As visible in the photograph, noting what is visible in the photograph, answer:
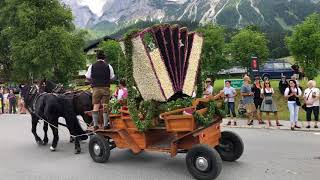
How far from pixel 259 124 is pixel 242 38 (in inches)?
762

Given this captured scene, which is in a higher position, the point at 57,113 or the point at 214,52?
the point at 214,52

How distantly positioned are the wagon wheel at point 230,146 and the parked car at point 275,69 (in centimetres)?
2904

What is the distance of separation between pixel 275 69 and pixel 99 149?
100 ft

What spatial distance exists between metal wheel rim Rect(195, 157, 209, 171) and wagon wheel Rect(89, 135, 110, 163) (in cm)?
241

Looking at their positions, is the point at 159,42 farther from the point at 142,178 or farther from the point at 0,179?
the point at 0,179

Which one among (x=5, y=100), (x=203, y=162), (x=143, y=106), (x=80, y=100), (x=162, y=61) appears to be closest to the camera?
(x=203, y=162)

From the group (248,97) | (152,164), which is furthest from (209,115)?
(248,97)

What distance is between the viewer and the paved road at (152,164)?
8.60m

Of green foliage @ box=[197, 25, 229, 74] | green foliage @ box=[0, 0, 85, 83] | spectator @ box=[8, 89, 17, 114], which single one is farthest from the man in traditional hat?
green foliage @ box=[0, 0, 85, 83]

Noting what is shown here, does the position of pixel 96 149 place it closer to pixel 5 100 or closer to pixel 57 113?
pixel 57 113

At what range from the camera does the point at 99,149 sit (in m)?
9.85

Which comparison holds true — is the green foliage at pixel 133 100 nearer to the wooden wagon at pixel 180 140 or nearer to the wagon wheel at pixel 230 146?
the wooden wagon at pixel 180 140

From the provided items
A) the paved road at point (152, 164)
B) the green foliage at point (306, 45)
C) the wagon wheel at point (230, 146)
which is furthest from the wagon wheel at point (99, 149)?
the green foliage at point (306, 45)

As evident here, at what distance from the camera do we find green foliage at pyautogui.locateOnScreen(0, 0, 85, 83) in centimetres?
4931
